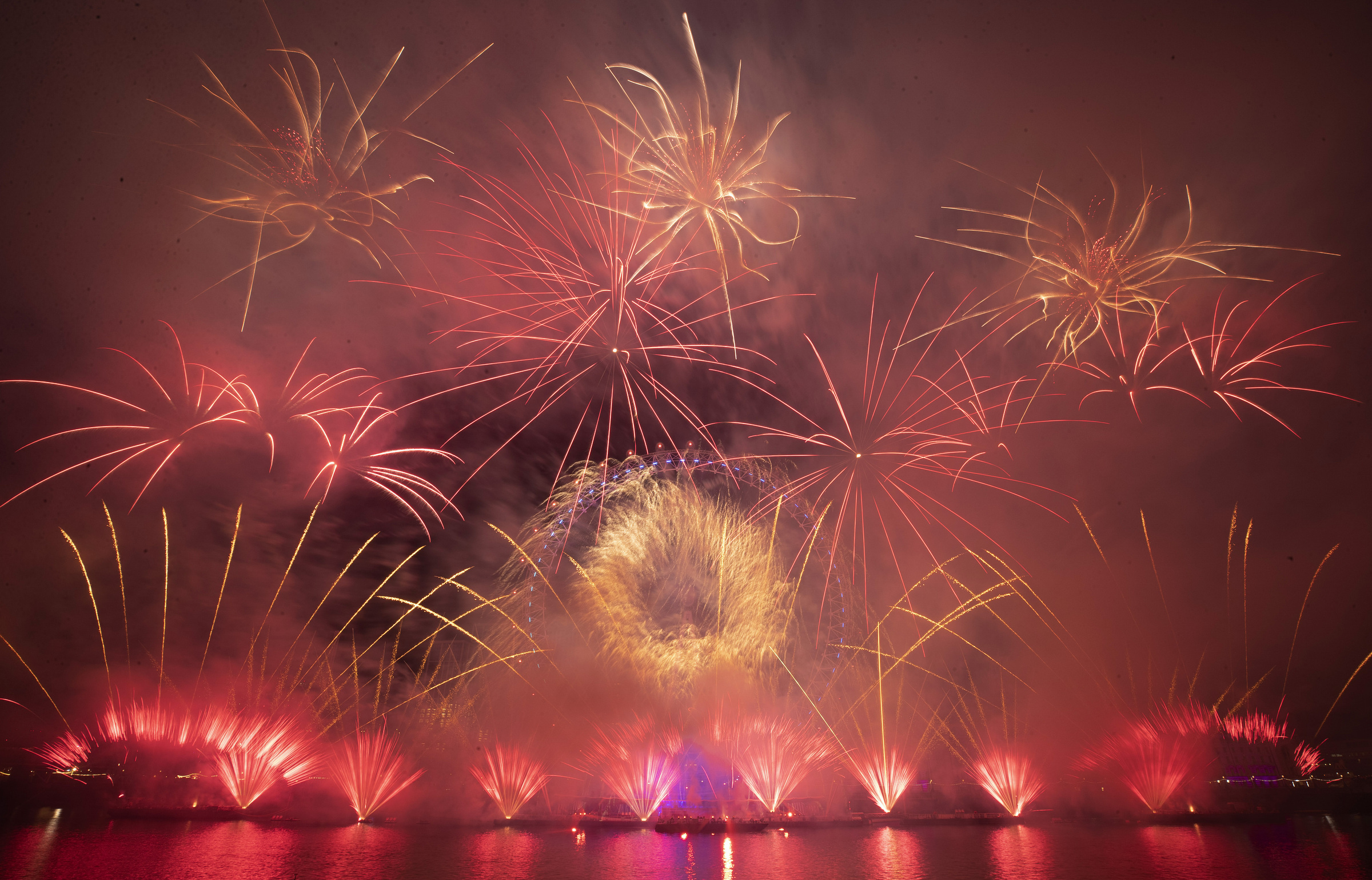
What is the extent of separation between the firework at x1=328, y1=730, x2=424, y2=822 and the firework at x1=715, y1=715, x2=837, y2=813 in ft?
78.1

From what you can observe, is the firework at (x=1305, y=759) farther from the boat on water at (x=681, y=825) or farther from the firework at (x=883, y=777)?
the boat on water at (x=681, y=825)

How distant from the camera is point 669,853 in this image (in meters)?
30.4

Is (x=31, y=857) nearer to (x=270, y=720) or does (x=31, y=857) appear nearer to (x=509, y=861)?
(x=270, y=720)

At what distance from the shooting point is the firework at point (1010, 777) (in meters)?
47.6

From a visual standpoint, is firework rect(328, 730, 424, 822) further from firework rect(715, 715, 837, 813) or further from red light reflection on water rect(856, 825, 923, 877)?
red light reflection on water rect(856, 825, 923, 877)

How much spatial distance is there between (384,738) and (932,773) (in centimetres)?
4508

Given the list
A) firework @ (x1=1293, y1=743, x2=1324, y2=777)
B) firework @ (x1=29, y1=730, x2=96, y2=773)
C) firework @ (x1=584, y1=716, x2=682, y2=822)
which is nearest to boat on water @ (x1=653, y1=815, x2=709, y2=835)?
firework @ (x1=584, y1=716, x2=682, y2=822)

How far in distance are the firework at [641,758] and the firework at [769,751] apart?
4190 mm

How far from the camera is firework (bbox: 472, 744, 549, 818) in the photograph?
4453cm

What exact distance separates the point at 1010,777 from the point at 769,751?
72.5 ft

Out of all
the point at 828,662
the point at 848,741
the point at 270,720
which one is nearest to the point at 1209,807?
the point at 848,741

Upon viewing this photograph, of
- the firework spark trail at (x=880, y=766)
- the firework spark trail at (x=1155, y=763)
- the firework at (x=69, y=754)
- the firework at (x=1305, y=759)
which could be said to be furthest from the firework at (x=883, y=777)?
the firework at (x=69, y=754)

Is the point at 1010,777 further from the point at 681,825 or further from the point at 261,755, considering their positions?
the point at 261,755

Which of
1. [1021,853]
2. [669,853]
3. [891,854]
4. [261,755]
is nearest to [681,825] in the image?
[669,853]
